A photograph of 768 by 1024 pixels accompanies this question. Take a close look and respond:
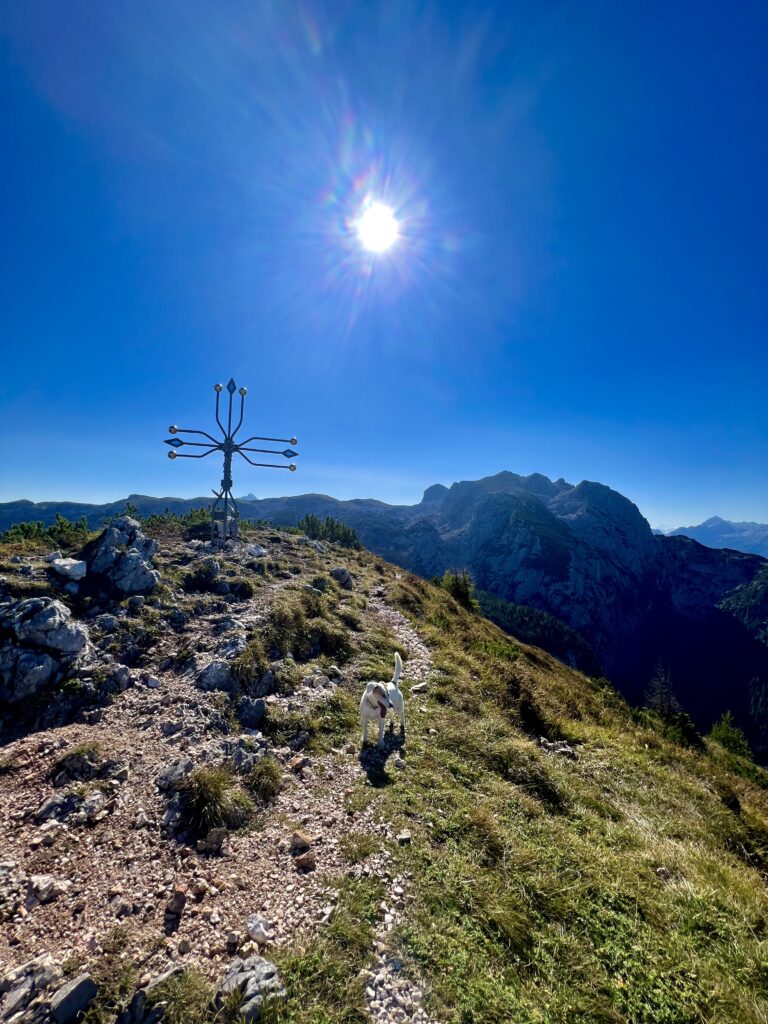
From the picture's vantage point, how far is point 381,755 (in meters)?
9.07

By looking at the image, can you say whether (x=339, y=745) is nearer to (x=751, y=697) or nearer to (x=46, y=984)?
(x=46, y=984)

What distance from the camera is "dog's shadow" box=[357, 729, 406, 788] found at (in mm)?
8202

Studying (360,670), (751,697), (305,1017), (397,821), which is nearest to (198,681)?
(360,670)

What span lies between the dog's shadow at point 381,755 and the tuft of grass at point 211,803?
250cm

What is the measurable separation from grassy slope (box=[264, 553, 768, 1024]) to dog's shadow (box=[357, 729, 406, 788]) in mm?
156

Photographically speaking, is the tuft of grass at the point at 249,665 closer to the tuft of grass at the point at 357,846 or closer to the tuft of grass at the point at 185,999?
the tuft of grass at the point at 357,846

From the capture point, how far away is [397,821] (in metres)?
6.82

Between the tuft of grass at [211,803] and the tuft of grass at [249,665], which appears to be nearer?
the tuft of grass at [211,803]

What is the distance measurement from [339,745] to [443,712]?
3.49 meters

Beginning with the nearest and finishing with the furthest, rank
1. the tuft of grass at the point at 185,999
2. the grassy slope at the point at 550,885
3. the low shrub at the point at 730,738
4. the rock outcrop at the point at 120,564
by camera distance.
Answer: the tuft of grass at the point at 185,999, the grassy slope at the point at 550,885, the rock outcrop at the point at 120,564, the low shrub at the point at 730,738

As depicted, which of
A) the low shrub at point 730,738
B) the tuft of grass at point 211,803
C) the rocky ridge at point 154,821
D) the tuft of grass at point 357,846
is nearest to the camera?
the rocky ridge at point 154,821

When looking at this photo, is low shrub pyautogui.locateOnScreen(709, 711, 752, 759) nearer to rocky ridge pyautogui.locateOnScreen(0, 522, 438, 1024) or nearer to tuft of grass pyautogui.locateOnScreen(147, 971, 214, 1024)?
rocky ridge pyautogui.locateOnScreen(0, 522, 438, 1024)

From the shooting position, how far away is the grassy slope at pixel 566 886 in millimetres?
4414

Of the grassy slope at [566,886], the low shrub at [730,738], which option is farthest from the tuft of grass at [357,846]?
the low shrub at [730,738]
